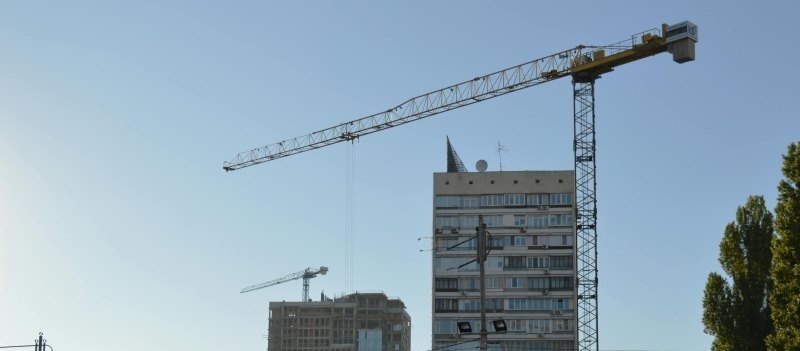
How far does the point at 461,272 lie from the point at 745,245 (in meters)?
65.7

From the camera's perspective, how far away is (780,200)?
258ft

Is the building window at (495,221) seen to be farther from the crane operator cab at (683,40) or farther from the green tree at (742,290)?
the green tree at (742,290)

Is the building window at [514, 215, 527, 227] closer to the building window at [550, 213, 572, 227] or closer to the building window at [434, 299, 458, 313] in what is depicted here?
the building window at [550, 213, 572, 227]

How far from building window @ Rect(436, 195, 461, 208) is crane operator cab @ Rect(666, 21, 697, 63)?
33860 millimetres

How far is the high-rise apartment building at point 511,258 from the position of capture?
504 feet

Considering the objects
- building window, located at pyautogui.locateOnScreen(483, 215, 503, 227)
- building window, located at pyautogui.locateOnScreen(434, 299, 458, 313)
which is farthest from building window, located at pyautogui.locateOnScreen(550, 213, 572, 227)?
building window, located at pyautogui.locateOnScreen(434, 299, 458, 313)

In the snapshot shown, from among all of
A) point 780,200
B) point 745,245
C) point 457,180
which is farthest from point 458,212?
point 780,200

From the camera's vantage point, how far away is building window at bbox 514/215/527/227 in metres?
158

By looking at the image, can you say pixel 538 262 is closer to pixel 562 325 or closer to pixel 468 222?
pixel 562 325

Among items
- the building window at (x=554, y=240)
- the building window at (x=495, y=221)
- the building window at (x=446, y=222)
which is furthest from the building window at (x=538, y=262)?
the building window at (x=446, y=222)

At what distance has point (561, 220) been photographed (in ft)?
519

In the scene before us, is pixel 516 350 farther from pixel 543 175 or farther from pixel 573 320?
pixel 543 175

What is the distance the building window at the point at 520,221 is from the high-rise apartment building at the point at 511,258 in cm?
12

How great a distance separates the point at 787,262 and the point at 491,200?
83.8 meters
